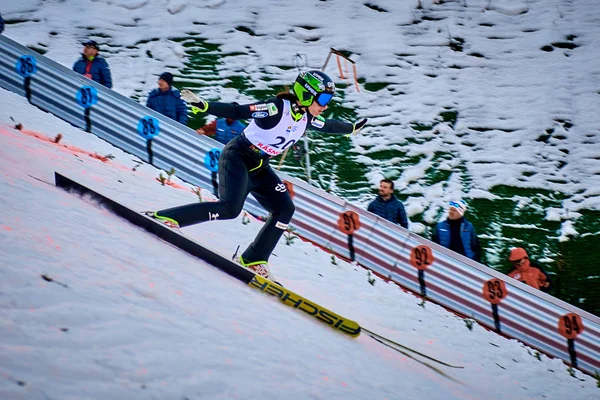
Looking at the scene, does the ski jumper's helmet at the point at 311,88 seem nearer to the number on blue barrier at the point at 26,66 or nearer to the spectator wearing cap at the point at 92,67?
the spectator wearing cap at the point at 92,67

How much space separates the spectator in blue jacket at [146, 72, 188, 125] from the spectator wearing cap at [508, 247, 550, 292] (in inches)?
182

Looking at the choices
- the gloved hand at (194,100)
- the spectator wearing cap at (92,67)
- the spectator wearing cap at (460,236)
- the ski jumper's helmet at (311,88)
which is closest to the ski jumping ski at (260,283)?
the gloved hand at (194,100)

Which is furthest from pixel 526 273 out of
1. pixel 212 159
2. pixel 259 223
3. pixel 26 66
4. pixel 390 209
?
pixel 26 66

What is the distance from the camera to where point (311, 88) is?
5191 mm

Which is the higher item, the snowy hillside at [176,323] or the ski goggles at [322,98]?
the ski goggles at [322,98]

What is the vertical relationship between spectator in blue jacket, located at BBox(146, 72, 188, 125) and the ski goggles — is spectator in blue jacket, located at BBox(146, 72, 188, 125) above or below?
below

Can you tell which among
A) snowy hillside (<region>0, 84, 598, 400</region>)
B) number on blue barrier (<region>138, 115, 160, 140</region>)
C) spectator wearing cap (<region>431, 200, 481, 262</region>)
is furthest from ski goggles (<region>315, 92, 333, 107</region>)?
number on blue barrier (<region>138, 115, 160, 140</region>)

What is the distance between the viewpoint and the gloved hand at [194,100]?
467 centimetres

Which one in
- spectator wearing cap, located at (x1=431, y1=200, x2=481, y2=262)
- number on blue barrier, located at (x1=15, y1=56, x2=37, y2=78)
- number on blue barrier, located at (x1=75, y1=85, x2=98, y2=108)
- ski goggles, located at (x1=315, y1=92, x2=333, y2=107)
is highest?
ski goggles, located at (x1=315, y1=92, x2=333, y2=107)

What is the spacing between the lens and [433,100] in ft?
42.1

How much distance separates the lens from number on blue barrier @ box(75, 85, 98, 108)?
8961 mm

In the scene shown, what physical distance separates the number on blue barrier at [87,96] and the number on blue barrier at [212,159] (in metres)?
1.85

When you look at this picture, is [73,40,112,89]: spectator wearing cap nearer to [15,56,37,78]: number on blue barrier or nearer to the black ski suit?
[15,56,37,78]: number on blue barrier

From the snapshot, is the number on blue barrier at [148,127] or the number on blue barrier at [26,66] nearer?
the number on blue barrier at [148,127]
